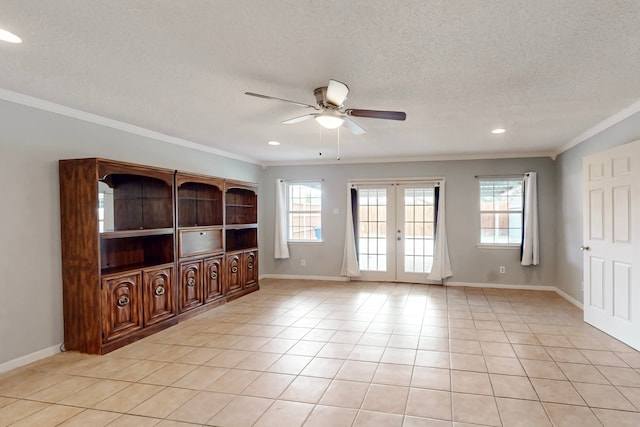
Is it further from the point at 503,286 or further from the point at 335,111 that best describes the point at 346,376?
the point at 503,286

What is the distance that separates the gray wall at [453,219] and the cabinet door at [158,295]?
3.34m

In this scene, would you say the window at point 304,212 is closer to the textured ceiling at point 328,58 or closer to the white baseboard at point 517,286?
the white baseboard at point 517,286

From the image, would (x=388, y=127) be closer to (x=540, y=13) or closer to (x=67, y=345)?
(x=540, y=13)

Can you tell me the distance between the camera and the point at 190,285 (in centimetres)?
483

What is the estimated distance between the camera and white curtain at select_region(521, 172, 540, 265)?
20.5 ft

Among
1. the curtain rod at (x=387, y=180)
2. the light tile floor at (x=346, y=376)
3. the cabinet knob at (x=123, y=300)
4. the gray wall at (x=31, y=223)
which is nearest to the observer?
the light tile floor at (x=346, y=376)

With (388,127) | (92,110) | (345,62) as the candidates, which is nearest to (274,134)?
(388,127)

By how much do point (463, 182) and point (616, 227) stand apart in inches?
118

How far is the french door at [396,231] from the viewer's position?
6.94m

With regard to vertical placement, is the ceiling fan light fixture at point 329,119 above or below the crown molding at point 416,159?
below

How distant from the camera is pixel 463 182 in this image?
674cm

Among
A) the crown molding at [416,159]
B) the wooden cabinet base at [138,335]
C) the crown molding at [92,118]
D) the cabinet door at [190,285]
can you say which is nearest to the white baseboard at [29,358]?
the wooden cabinet base at [138,335]

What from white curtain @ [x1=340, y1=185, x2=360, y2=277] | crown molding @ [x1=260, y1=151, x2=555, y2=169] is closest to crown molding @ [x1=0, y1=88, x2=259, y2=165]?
crown molding @ [x1=260, y1=151, x2=555, y2=169]

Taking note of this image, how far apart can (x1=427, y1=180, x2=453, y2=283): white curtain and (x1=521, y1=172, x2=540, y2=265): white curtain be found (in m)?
1.26
